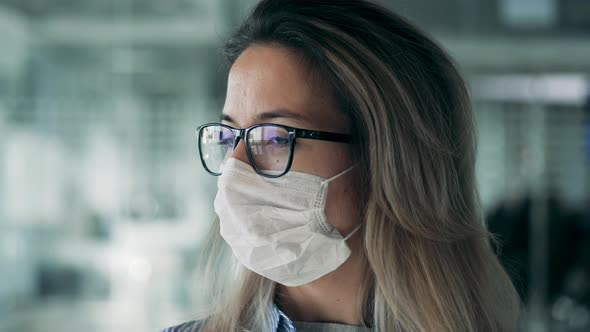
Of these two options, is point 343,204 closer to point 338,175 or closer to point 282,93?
point 338,175

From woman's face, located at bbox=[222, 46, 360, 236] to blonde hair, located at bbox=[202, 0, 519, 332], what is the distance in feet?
0.09

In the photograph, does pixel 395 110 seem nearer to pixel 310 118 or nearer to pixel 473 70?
pixel 310 118

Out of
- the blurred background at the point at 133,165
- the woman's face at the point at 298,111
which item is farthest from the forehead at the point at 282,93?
the blurred background at the point at 133,165

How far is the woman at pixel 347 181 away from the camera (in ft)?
3.86

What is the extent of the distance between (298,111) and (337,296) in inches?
15.9

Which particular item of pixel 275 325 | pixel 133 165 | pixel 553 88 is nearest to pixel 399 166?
pixel 275 325

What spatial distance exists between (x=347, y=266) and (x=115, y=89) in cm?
385

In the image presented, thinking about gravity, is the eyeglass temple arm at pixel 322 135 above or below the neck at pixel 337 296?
above

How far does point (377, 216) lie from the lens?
3.92ft

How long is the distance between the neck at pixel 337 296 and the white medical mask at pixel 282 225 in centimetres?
5

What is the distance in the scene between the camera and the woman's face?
119 cm

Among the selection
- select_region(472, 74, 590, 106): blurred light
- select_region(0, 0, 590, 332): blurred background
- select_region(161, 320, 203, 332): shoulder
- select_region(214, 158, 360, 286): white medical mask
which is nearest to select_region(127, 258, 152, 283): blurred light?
select_region(0, 0, 590, 332): blurred background

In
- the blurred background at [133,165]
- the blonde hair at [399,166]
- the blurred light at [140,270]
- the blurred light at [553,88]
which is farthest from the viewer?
the blurred light at [140,270]

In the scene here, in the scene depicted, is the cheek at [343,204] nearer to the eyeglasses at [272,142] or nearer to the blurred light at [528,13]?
the eyeglasses at [272,142]
